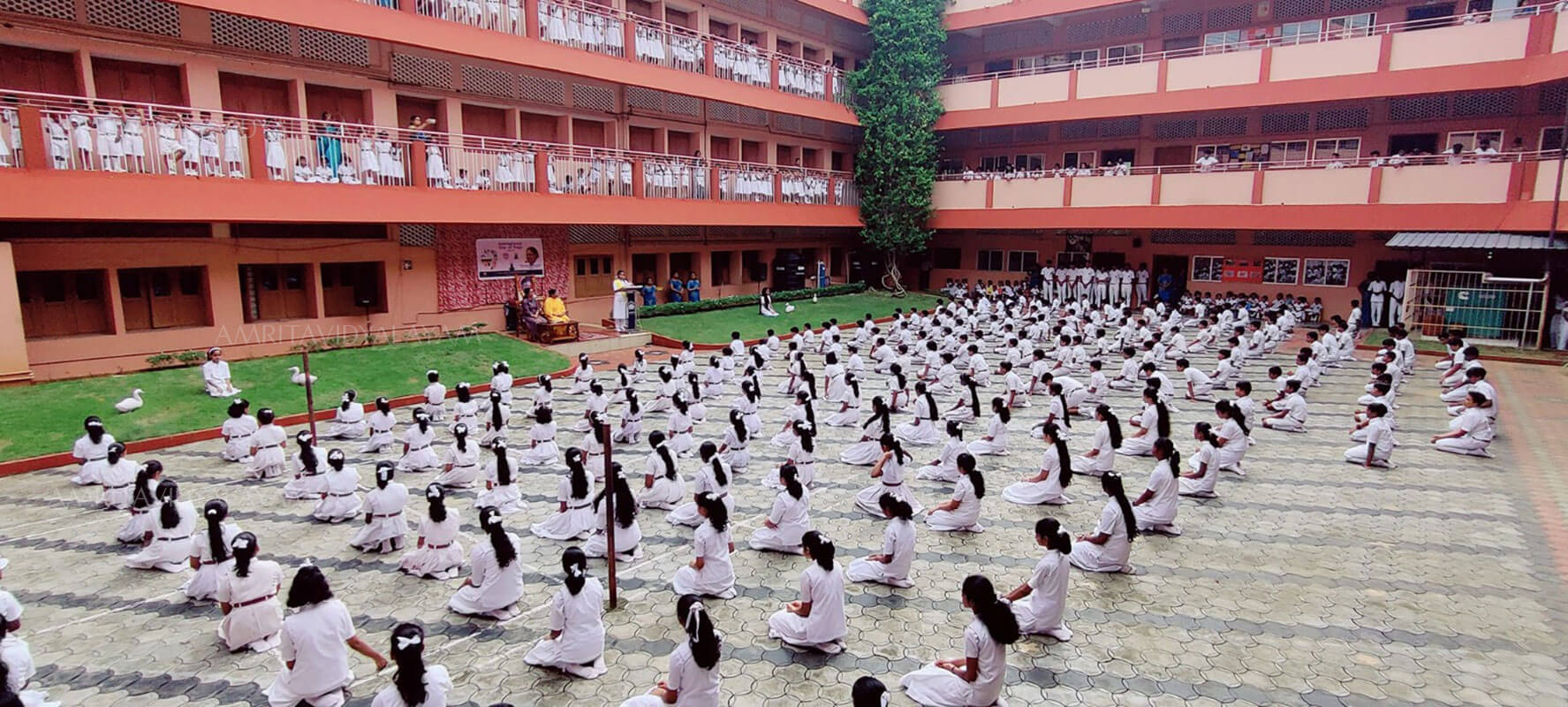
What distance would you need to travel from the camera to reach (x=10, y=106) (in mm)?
13117

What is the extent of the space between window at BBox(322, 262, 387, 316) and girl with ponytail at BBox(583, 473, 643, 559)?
1416 centimetres

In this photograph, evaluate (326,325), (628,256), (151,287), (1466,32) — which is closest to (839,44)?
(628,256)

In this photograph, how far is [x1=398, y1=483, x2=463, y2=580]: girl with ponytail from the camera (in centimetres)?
794

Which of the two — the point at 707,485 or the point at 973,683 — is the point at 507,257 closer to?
the point at 707,485

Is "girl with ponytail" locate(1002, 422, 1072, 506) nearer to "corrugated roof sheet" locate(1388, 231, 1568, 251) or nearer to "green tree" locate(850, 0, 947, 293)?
"corrugated roof sheet" locate(1388, 231, 1568, 251)

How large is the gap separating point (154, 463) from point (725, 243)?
2231 centimetres

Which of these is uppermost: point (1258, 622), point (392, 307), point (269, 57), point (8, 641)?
point (269, 57)

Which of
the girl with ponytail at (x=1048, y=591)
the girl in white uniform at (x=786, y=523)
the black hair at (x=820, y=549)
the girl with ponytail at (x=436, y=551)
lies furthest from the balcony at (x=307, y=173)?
the girl with ponytail at (x=1048, y=591)

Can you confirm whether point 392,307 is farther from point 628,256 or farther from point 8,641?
point 8,641

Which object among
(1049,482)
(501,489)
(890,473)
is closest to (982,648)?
(890,473)

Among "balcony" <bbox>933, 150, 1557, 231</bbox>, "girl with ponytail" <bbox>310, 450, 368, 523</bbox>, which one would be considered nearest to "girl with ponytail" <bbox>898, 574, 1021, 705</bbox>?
"girl with ponytail" <bbox>310, 450, 368, 523</bbox>

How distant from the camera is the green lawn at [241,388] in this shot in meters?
13.0

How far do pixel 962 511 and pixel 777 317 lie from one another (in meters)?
18.3

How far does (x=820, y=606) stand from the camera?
6.50 m
